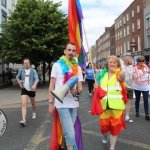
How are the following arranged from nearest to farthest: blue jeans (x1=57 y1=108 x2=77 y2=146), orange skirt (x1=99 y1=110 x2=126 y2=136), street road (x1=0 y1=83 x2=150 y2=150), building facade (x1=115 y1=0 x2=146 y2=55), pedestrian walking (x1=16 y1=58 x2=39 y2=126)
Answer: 1. blue jeans (x1=57 y1=108 x2=77 y2=146)
2. orange skirt (x1=99 y1=110 x2=126 y2=136)
3. street road (x1=0 y1=83 x2=150 y2=150)
4. pedestrian walking (x1=16 y1=58 x2=39 y2=126)
5. building facade (x1=115 y1=0 x2=146 y2=55)

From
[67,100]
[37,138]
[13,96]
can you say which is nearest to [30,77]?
[37,138]

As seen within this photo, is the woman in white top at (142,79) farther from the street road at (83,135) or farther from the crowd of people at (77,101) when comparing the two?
the crowd of people at (77,101)

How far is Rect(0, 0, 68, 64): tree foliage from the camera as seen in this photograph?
51.1ft

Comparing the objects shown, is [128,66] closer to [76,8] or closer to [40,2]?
[76,8]

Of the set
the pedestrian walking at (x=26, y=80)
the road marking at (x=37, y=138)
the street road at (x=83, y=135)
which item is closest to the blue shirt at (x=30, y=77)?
the pedestrian walking at (x=26, y=80)

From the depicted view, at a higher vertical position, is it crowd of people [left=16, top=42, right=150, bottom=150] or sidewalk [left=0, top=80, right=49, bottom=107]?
crowd of people [left=16, top=42, right=150, bottom=150]

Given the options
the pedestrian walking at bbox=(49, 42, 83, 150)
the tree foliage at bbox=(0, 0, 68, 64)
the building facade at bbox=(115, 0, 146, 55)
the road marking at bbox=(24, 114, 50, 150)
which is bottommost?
the road marking at bbox=(24, 114, 50, 150)

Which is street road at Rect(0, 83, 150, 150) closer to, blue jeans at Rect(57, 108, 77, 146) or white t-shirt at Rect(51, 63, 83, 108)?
blue jeans at Rect(57, 108, 77, 146)

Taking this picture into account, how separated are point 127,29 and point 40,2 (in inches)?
1219

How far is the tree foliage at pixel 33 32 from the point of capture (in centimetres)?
1557

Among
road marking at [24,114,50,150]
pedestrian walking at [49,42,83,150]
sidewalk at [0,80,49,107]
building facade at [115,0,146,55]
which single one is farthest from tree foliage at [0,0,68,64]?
building facade at [115,0,146,55]

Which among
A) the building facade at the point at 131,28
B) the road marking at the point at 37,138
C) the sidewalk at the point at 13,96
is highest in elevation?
the building facade at the point at 131,28

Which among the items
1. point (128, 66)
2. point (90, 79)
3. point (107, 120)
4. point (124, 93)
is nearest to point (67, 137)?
point (107, 120)

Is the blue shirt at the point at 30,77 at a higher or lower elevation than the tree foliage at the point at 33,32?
Answer: lower
